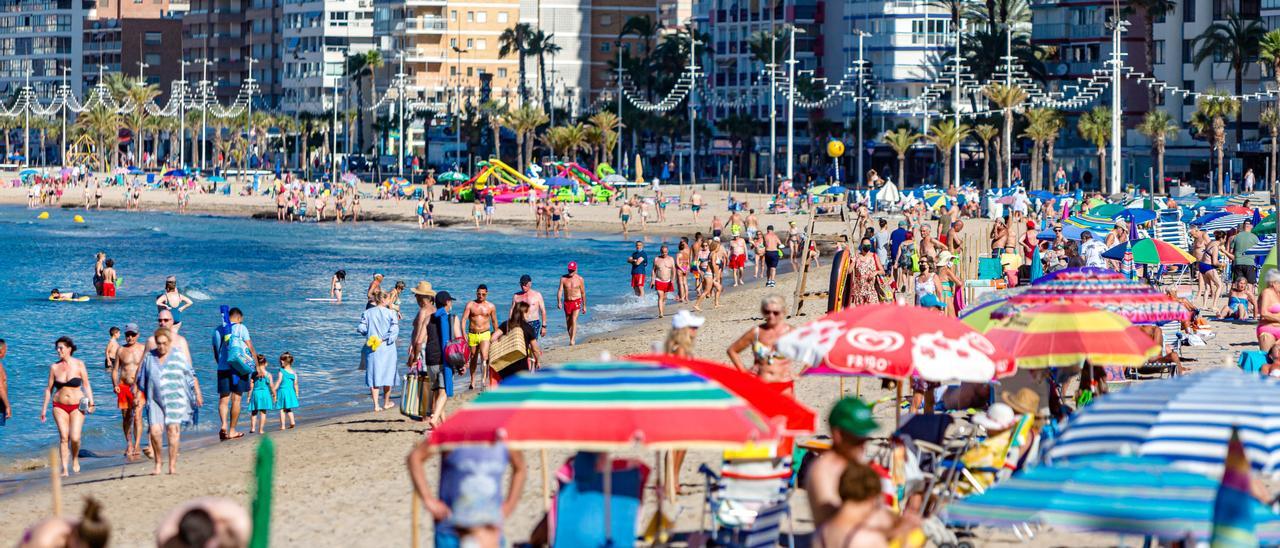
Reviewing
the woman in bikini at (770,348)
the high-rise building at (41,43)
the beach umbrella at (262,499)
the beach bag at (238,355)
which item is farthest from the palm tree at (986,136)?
the high-rise building at (41,43)

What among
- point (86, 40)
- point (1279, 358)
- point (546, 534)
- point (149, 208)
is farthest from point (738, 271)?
point (86, 40)

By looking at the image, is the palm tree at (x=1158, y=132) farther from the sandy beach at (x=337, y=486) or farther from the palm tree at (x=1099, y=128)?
the sandy beach at (x=337, y=486)

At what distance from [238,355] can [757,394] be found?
8331 mm

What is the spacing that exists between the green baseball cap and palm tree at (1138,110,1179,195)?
61.8 metres

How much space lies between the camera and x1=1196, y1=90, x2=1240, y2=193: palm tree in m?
65.8

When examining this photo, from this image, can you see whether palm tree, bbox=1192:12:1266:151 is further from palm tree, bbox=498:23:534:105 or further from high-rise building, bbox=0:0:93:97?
high-rise building, bbox=0:0:93:97

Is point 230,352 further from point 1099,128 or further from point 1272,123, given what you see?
point 1099,128

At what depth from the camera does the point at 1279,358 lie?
48.4 ft

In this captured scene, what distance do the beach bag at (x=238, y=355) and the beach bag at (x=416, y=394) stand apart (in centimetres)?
149

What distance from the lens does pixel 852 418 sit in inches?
317

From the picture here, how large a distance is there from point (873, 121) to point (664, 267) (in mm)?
64124

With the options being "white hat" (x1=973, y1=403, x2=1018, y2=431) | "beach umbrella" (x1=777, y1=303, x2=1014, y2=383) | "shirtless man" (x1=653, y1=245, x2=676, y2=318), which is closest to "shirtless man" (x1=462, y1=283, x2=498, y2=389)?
"beach umbrella" (x1=777, y1=303, x2=1014, y2=383)

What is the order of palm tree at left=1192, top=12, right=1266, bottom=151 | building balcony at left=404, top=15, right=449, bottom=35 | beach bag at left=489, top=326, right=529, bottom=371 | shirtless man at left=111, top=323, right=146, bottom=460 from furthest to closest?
building balcony at left=404, top=15, right=449, bottom=35, palm tree at left=1192, top=12, right=1266, bottom=151, beach bag at left=489, top=326, right=529, bottom=371, shirtless man at left=111, top=323, right=146, bottom=460

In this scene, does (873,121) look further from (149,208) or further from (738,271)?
(738,271)
